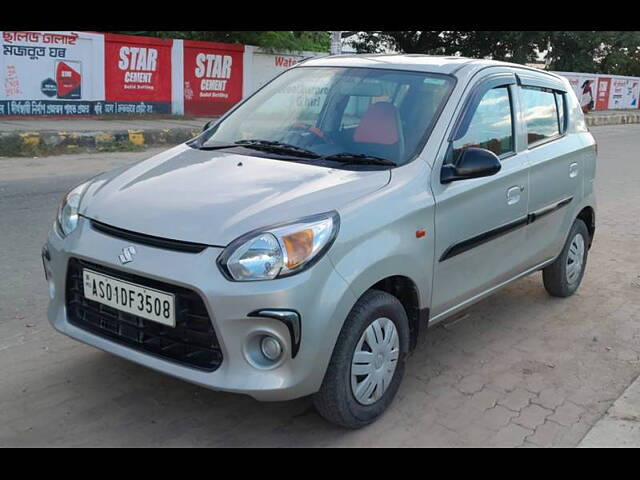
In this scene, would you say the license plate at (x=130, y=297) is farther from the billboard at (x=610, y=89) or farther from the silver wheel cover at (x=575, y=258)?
the billboard at (x=610, y=89)

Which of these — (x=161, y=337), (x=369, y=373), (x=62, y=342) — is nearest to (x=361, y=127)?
(x=369, y=373)

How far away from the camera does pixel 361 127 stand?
3670 mm

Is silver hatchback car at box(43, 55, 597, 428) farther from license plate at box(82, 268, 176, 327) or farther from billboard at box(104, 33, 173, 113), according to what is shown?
billboard at box(104, 33, 173, 113)

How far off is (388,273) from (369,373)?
18.5 inches

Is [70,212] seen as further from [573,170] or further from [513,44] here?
[513,44]

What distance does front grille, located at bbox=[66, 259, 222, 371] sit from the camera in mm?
2740

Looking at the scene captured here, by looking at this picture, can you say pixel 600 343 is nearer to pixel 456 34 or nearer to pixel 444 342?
pixel 444 342

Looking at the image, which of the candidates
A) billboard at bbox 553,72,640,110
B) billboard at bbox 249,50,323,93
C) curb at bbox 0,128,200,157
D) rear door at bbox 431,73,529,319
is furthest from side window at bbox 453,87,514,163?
billboard at bbox 553,72,640,110

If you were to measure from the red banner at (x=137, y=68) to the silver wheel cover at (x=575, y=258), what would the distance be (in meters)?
12.5

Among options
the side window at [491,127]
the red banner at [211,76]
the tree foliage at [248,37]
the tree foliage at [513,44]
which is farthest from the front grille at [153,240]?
the tree foliage at [513,44]

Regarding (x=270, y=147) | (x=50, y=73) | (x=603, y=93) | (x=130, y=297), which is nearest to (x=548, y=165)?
(x=270, y=147)

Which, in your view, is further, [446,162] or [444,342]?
[444,342]

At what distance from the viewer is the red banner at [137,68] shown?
596 inches

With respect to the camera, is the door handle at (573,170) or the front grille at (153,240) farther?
the door handle at (573,170)
